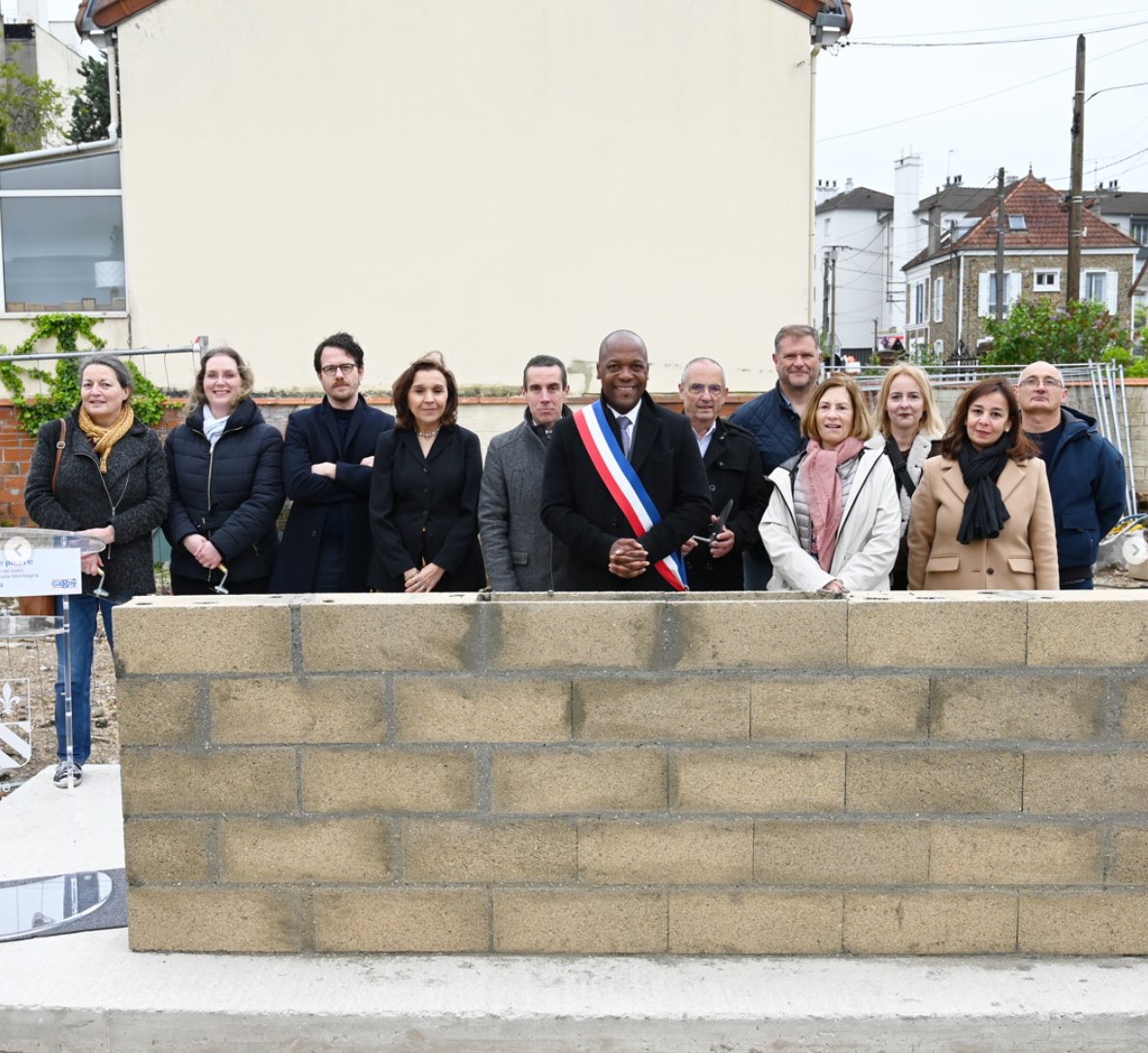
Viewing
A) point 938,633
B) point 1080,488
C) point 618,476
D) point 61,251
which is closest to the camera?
point 938,633

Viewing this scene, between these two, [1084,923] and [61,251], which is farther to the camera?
[61,251]

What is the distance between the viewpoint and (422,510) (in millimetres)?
5723

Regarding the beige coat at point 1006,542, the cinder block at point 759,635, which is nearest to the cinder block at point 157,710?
the cinder block at point 759,635

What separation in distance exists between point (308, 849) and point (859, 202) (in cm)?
7659

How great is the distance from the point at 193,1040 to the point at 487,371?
11611mm

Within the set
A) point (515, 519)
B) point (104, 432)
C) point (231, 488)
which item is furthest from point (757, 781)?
point (104, 432)

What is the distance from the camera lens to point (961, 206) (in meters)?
69.7

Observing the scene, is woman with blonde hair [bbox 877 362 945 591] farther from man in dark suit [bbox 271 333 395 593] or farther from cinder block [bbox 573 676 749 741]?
man in dark suit [bbox 271 333 395 593]

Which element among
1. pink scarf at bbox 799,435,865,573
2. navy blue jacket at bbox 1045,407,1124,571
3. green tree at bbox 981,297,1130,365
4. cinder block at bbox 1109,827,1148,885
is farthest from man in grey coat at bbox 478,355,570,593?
green tree at bbox 981,297,1130,365

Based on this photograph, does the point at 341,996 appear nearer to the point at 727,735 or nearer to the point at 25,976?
the point at 25,976

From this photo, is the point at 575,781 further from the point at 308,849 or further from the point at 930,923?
the point at 930,923

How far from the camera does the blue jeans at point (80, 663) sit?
20.0 ft

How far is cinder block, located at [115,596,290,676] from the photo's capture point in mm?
3896

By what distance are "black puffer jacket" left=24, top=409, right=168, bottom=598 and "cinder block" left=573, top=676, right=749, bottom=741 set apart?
2.93m
